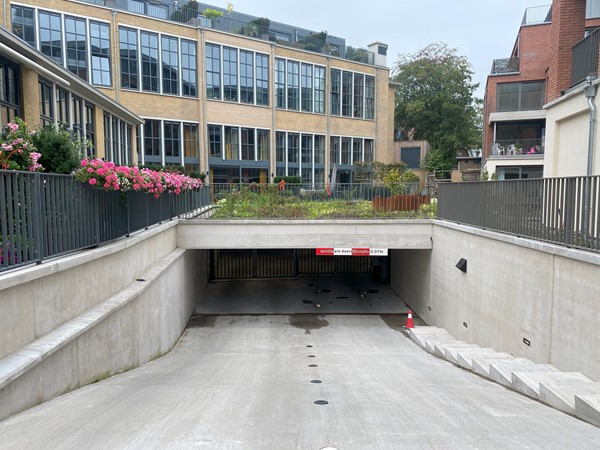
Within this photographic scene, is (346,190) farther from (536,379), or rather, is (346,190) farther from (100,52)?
(100,52)

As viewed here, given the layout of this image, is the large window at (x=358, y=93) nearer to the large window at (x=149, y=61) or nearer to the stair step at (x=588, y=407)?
the large window at (x=149, y=61)

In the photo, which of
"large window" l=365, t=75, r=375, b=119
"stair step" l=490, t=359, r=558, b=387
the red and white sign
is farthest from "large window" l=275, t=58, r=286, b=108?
"stair step" l=490, t=359, r=558, b=387

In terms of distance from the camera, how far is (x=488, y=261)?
10.8 meters

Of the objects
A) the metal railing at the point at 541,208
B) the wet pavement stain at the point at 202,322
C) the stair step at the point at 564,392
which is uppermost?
the metal railing at the point at 541,208

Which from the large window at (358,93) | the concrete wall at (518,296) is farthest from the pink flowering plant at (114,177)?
the large window at (358,93)

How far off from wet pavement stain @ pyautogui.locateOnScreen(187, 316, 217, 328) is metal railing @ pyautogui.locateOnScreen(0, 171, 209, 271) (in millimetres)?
6631

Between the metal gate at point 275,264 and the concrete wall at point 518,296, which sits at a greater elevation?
the concrete wall at point 518,296

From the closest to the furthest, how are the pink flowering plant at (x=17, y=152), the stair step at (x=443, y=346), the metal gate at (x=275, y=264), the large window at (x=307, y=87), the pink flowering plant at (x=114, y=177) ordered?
the pink flowering plant at (x=17, y=152) → the pink flowering plant at (x=114, y=177) → the stair step at (x=443, y=346) → the metal gate at (x=275, y=264) → the large window at (x=307, y=87)

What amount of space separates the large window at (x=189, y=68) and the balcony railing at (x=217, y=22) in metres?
2.12

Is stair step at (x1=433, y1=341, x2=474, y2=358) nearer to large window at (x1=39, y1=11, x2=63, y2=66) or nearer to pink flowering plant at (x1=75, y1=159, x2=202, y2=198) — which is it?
pink flowering plant at (x1=75, y1=159, x2=202, y2=198)

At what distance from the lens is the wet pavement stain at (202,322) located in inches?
621

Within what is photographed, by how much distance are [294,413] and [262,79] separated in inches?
1415

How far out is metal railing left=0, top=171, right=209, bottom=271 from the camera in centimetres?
541

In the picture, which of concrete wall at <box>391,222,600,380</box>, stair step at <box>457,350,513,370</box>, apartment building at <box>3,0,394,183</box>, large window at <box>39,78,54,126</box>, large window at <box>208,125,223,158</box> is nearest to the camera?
concrete wall at <box>391,222,600,380</box>
